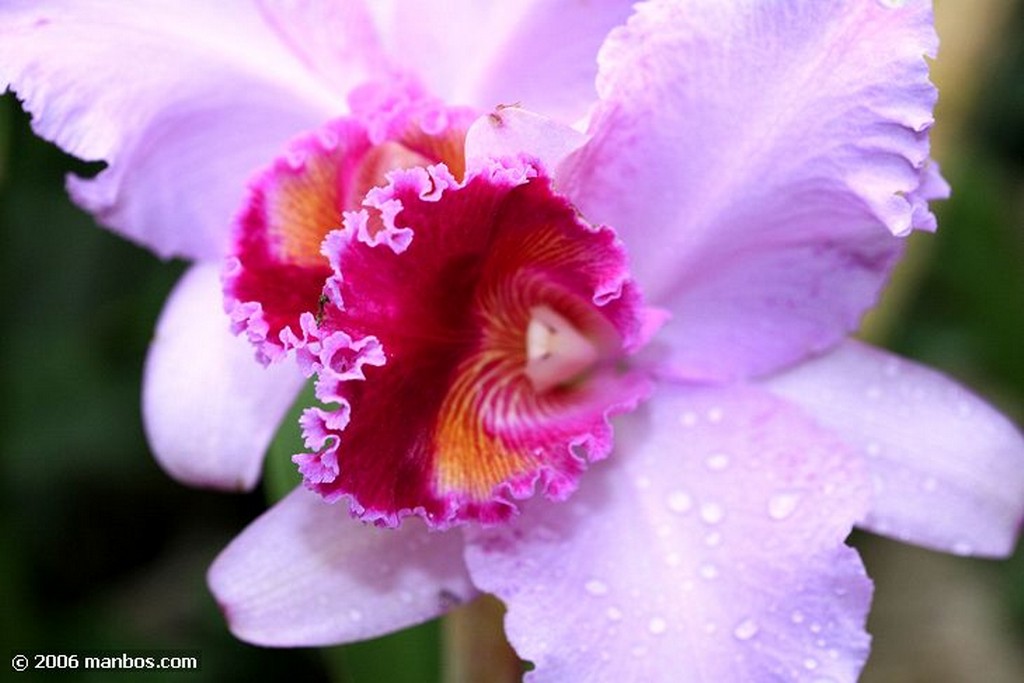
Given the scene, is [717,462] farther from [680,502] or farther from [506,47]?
[506,47]

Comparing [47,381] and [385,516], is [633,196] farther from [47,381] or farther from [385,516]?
[47,381]

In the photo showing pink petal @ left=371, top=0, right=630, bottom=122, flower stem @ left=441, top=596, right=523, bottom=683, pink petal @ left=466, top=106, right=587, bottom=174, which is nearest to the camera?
pink petal @ left=466, top=106, right=587, bottom=174

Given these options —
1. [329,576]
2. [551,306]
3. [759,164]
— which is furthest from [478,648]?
[759,164]

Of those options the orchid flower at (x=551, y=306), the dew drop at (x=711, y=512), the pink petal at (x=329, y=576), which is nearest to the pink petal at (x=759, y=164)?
the orchid flower at (x=551, y=306)

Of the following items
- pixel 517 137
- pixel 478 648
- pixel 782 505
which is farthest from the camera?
pixel 478 648

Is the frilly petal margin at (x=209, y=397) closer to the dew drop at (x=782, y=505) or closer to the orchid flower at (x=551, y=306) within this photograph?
the orchid flower at (x=551, y=306)

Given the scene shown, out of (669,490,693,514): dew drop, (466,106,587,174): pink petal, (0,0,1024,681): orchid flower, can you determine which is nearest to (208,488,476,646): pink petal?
(0,0,1024,681): orchid flower

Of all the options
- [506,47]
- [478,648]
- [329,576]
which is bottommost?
[478,648]

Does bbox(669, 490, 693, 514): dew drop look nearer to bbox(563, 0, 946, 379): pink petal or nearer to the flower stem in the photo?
bbox(563, 0, 946, 379): pink petal
